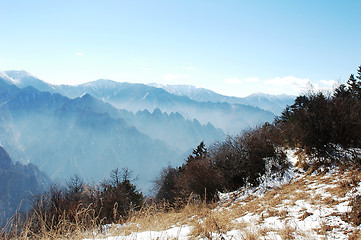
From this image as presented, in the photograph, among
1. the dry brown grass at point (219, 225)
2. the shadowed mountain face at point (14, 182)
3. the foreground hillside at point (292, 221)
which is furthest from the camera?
the shadowed mountain face at point (14, 182)

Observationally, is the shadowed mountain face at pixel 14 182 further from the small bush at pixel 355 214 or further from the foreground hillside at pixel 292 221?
the small bush at pixel 355 214

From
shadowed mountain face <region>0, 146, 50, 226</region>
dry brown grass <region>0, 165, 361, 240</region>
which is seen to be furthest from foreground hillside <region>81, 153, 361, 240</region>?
shadowed mountain face <region>0, 146, 50, 226</region>

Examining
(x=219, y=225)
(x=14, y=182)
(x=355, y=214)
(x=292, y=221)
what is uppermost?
(x=355, y=214)

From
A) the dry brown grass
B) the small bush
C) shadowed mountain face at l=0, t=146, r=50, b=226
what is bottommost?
shadowed mountain face at l=0, t=146, r=50, b=226

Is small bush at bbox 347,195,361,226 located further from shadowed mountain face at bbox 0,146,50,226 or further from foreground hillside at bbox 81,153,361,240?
shadowed mountain face at bbox 0,146,50,226

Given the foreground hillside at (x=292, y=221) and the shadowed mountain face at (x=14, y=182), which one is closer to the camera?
the foreground hillside at (x=292, y=221)

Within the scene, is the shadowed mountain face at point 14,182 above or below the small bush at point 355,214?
below

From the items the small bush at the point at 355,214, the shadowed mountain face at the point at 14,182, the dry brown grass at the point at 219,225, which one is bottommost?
the shadowed mountain face at the point at 14,182

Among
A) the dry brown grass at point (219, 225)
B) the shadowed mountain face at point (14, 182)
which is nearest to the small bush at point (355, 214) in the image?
the dry brown grass at point (219, 225)

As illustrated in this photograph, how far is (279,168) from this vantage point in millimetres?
10188

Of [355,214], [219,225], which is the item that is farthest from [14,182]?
[355,214]

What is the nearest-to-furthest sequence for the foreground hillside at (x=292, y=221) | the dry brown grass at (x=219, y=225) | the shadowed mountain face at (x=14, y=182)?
the foreground hillside at (x=292, y=221), the dry brown grass at (x=219, y=225), the shadowed mountain face at (x=14, y=182)

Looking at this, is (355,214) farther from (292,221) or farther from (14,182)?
(14,182)

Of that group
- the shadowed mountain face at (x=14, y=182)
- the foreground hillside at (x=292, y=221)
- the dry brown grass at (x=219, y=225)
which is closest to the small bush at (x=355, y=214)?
the foreground hillside at (x=292, y=221)
